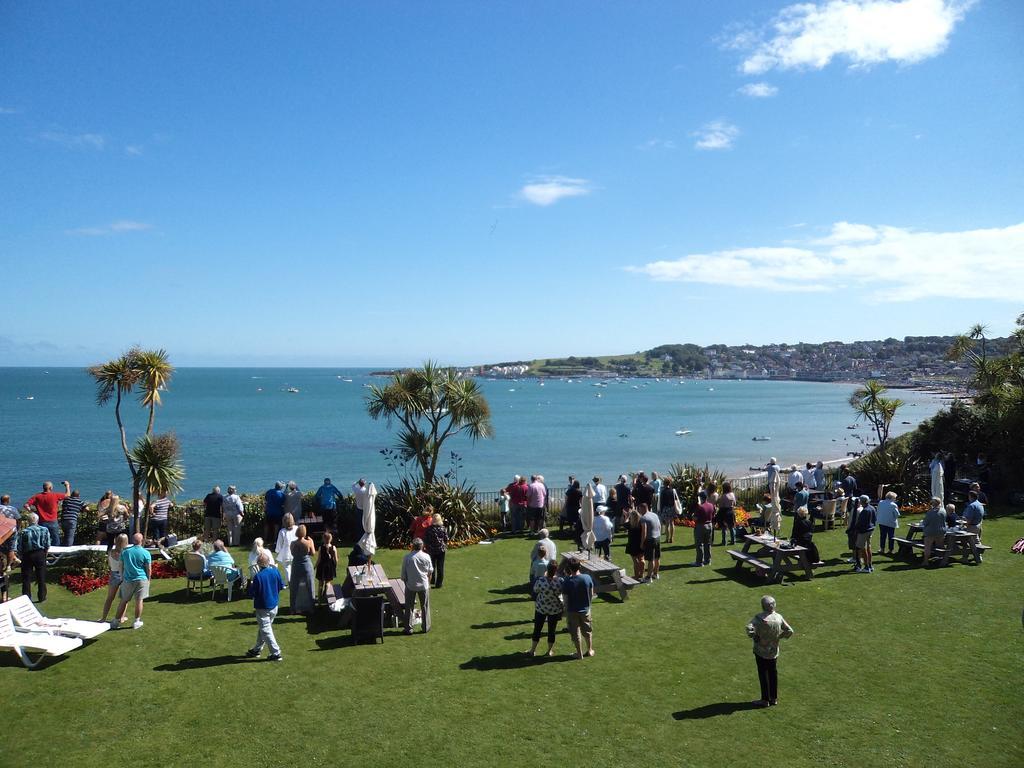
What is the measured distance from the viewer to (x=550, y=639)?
30.3 feet

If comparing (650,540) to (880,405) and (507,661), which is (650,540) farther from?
(880,405)

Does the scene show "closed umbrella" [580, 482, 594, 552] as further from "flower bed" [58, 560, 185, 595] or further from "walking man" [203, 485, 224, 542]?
"walking man" [203, 485, 224, 542]

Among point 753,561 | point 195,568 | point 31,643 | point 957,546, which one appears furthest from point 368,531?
point 957,546

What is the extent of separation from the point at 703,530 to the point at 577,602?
560 cm

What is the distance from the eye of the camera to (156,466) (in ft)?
50.1

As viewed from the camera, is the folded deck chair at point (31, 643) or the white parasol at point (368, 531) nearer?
the folded deck chair at point (31, 643)

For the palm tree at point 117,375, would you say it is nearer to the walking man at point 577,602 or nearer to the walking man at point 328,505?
the walking man at point 328,505

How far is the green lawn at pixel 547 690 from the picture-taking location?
6.77 metres

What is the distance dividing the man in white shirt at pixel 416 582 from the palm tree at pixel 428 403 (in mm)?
8213

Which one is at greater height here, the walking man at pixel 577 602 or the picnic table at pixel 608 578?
the walking man at pixel 577 602

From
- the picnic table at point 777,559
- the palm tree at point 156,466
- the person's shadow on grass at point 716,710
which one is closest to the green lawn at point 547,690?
the person's shadow on grass at point 716,710

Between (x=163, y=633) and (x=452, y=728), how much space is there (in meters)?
5.43

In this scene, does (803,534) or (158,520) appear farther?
(158,520)

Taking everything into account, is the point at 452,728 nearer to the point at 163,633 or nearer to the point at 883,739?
the point at 883,739
